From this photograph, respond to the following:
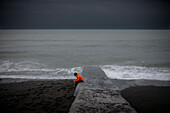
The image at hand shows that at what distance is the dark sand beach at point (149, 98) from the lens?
210 inches

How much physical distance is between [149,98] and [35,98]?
5.81 m

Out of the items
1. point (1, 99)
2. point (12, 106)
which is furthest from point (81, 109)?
point (1, 99)

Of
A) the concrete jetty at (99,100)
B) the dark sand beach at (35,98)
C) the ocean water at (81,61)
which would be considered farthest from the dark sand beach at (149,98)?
the dark sand beach at (35,98)

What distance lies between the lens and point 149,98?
6.23m

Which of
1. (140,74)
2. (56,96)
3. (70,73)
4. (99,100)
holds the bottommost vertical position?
(140,74)

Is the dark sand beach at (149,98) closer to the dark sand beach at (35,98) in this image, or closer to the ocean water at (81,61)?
the ocean water at (81,61)

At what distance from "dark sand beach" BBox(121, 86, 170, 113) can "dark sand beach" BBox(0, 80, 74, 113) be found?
3.13 meters

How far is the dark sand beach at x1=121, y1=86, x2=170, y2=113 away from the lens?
5.33 m

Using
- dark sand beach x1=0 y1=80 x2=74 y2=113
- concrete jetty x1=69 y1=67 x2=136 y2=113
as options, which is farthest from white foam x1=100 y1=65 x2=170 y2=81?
dark sand beach x1=0 y1=80 x2=74 y2=113

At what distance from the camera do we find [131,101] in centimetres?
602

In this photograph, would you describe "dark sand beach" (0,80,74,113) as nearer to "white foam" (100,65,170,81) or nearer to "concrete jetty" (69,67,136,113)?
"concrete jetty" (69,67,136,113)

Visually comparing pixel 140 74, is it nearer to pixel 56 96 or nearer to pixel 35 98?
pixel 56 96

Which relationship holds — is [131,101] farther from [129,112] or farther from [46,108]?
[46,108]

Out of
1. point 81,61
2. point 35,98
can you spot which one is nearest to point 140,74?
point 81,61
